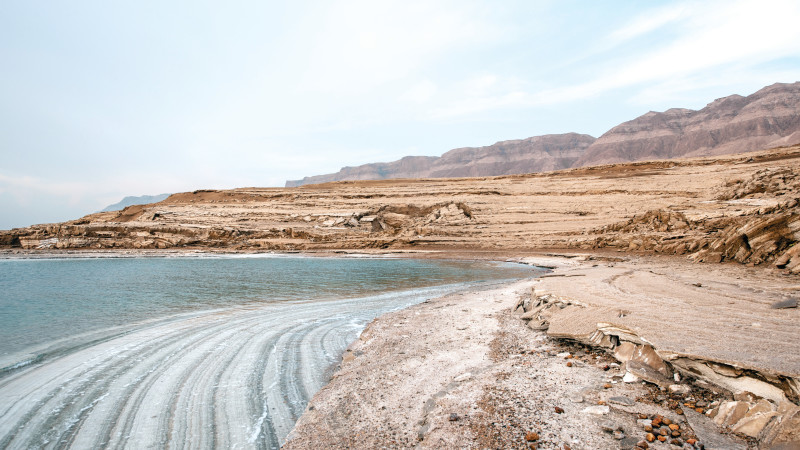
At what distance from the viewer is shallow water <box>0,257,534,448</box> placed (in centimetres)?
408

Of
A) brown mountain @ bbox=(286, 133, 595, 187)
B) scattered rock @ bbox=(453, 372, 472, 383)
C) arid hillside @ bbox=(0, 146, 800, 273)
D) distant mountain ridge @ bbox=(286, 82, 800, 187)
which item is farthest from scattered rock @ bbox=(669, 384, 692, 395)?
brown mountain @ bbox=(286, 133, 595, 187)

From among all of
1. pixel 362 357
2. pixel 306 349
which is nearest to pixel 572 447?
pixel 362 357

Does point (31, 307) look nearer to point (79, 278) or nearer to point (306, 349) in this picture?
point (79, 278)

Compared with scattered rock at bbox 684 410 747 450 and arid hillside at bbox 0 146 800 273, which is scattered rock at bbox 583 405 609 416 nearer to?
scattered rock at bbox 684 410 747 450

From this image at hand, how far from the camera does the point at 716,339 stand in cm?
401

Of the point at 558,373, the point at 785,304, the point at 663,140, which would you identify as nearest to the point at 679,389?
the point at 558,373

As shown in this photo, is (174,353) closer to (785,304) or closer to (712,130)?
(785,304)

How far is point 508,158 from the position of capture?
147875 millimetres

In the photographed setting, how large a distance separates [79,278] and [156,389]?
616 inches

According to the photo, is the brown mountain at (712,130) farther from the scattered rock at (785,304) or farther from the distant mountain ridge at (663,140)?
the scattered rock at (785,304)

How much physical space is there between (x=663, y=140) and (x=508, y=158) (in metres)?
52.3

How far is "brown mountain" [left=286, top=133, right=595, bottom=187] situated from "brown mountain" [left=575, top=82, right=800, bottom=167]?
46.1 feet

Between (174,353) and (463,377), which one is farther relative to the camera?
(174,353)

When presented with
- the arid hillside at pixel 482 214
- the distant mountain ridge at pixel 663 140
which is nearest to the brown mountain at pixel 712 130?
the distant mountain ridge at pixel 663 140
